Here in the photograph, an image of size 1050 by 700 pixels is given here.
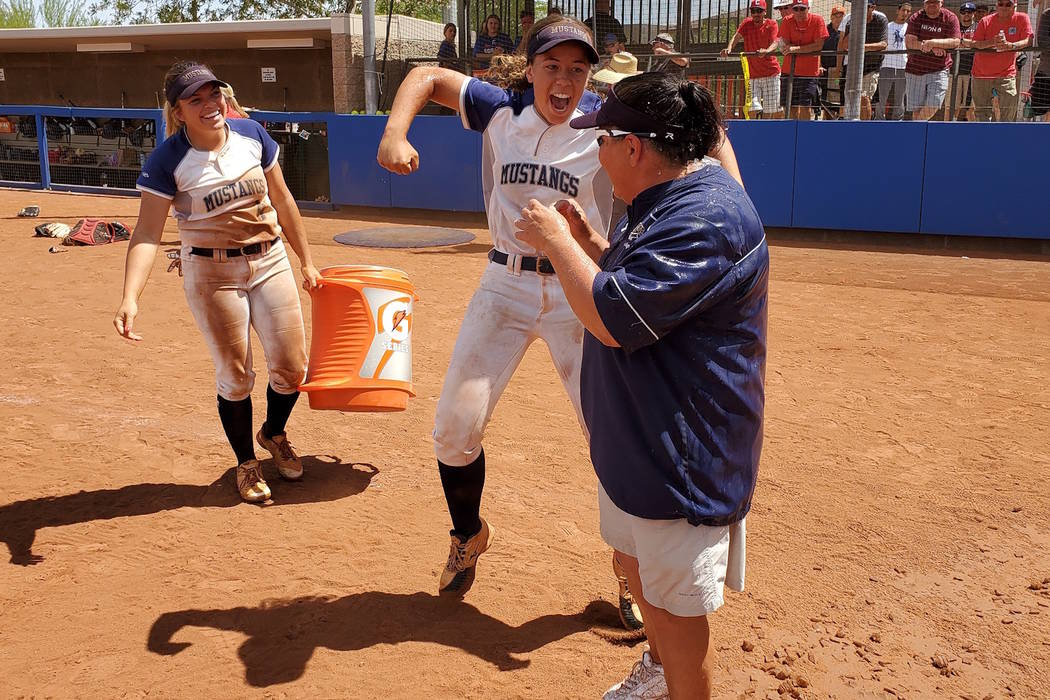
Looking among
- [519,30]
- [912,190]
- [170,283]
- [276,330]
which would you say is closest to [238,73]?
[519,30]

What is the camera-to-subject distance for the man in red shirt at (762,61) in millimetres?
13734

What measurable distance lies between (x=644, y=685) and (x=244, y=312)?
2843 mm

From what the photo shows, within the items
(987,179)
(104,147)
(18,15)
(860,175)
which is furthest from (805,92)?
(18,15)

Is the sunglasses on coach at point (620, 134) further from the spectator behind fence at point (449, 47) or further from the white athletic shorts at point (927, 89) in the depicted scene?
the spectator behind fence at point (449, 47)

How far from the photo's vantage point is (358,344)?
14.8 feet

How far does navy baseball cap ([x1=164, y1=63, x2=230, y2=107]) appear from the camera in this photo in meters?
4.38

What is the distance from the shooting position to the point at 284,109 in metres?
22.9

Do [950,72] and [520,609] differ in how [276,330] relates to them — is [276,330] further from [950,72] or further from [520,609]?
[950,72]

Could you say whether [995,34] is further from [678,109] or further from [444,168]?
[678,109]

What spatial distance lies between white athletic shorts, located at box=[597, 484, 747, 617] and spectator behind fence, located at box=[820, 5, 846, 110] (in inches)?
497

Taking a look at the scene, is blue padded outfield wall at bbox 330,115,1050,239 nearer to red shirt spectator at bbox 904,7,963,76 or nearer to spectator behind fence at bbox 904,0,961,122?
spectator behind fence at bbox 904,0,961,122

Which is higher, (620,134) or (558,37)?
(558,37)

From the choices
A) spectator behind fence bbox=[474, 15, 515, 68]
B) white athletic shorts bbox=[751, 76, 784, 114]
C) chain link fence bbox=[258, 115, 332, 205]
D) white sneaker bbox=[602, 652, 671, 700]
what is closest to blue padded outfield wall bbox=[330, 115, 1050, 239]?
white athletic shorts bbox=[751, 76, 784, 114]

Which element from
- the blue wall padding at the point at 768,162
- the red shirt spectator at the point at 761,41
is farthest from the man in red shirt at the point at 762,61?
the blue wall padding at the point at 768,162
